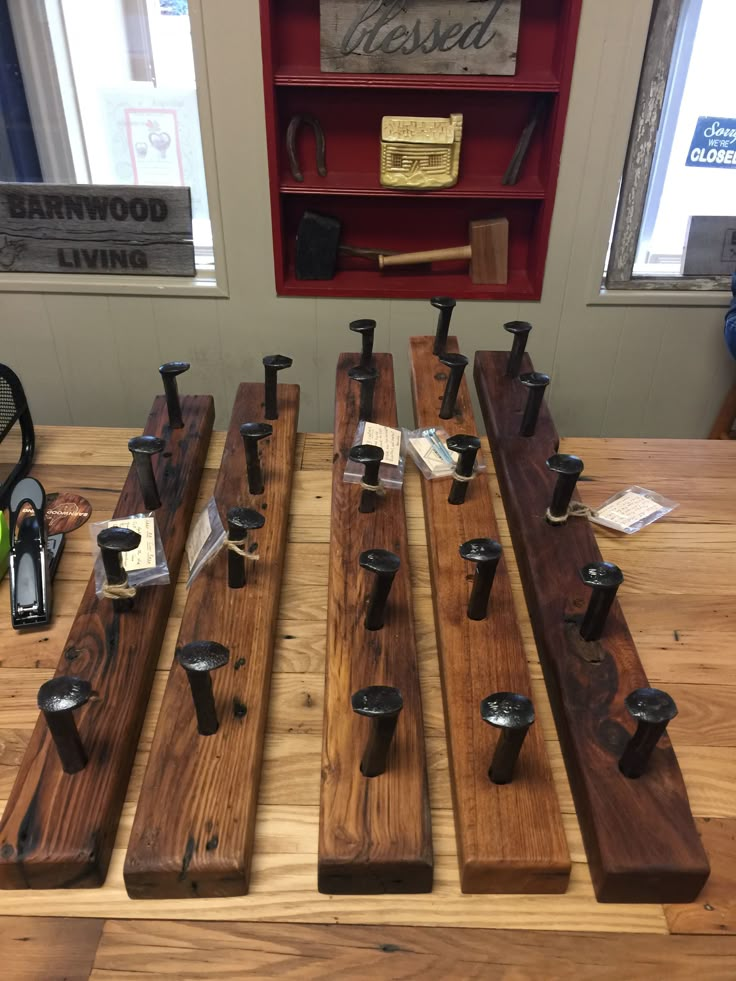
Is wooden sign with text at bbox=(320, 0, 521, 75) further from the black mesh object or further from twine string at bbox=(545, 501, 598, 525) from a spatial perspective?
twine string at bbox=(545, 501, 598, 525)

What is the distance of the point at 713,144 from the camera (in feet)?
7.24

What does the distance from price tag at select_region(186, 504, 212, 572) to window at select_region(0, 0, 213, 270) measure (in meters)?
1.37

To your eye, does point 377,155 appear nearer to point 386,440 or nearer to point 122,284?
point 122,284

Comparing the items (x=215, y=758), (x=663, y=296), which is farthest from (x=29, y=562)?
(x=663, y=296)

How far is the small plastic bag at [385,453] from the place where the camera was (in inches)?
54.9

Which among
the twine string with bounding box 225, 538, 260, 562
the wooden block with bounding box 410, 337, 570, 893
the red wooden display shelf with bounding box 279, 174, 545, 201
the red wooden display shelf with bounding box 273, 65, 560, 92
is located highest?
the red wooden display shelf with bounding box 273, 65, 560, 92

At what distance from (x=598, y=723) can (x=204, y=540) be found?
0.70 m

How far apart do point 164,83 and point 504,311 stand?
1.24 metres

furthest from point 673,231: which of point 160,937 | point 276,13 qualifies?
point 160,937

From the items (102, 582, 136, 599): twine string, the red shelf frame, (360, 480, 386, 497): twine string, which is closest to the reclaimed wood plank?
(102, 582, 136, 599): twine string

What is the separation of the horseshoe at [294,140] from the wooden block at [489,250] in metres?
0.51

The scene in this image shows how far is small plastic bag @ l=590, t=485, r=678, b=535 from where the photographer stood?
4.62ft

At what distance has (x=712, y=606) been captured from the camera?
4.11ft

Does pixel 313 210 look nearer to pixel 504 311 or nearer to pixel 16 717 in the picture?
pixel 504 311
